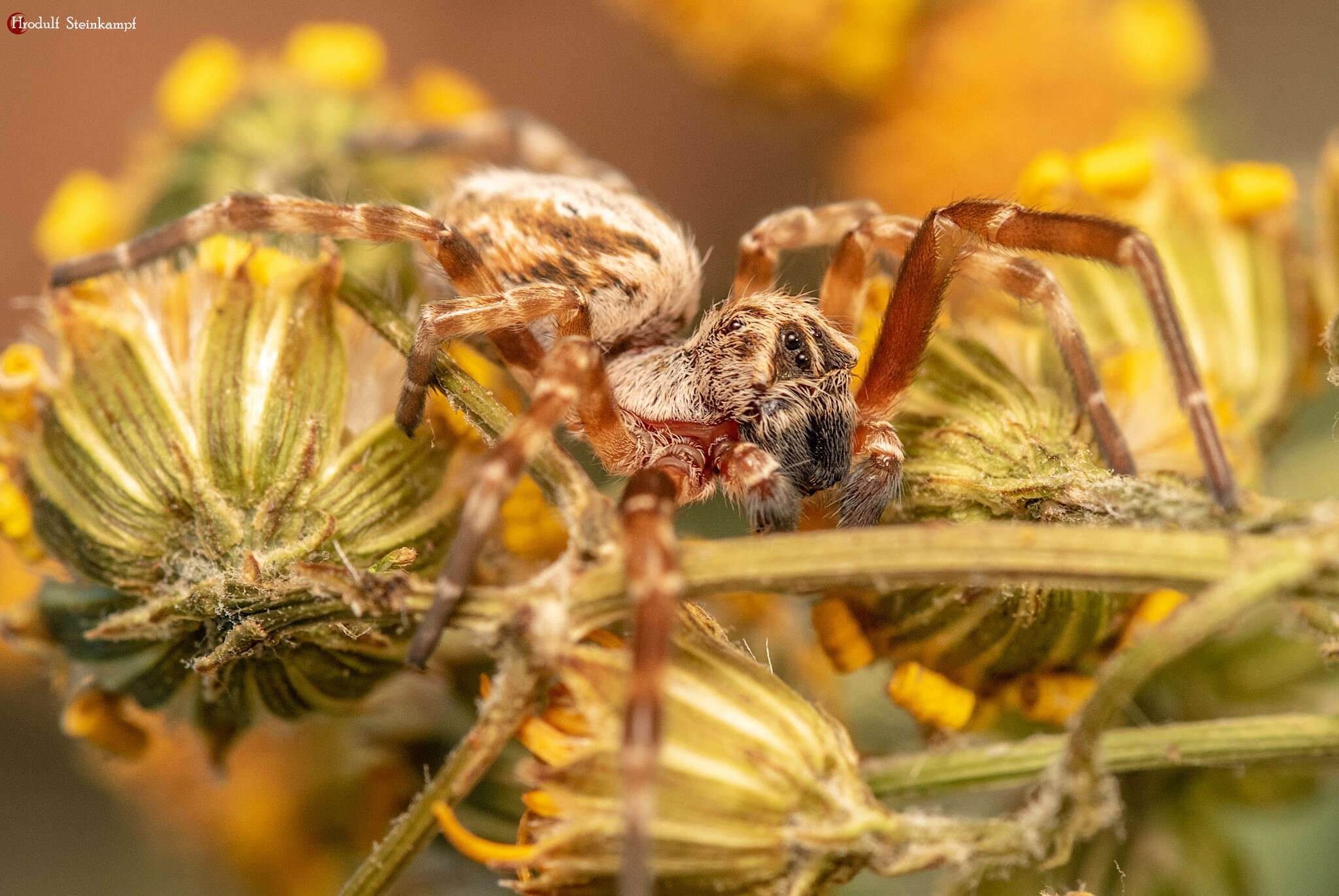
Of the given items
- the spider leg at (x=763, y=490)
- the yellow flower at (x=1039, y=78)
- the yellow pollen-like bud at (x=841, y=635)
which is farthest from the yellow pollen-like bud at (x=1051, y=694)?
the yellow flower at (x=1039, y=78)

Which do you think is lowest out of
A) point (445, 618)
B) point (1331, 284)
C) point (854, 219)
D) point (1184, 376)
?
point (445, 618)

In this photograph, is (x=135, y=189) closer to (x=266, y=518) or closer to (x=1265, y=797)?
(x=266, y=518)

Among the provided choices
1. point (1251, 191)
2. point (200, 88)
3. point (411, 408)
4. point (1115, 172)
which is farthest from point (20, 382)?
point (1251, 191)

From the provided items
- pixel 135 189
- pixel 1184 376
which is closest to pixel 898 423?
pixel 1184 376

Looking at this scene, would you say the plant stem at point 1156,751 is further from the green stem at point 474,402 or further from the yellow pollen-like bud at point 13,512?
the yellow pollen-like bud at point 13,512

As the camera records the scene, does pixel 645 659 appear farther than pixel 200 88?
No

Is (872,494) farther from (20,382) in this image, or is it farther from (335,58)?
(335,58)
